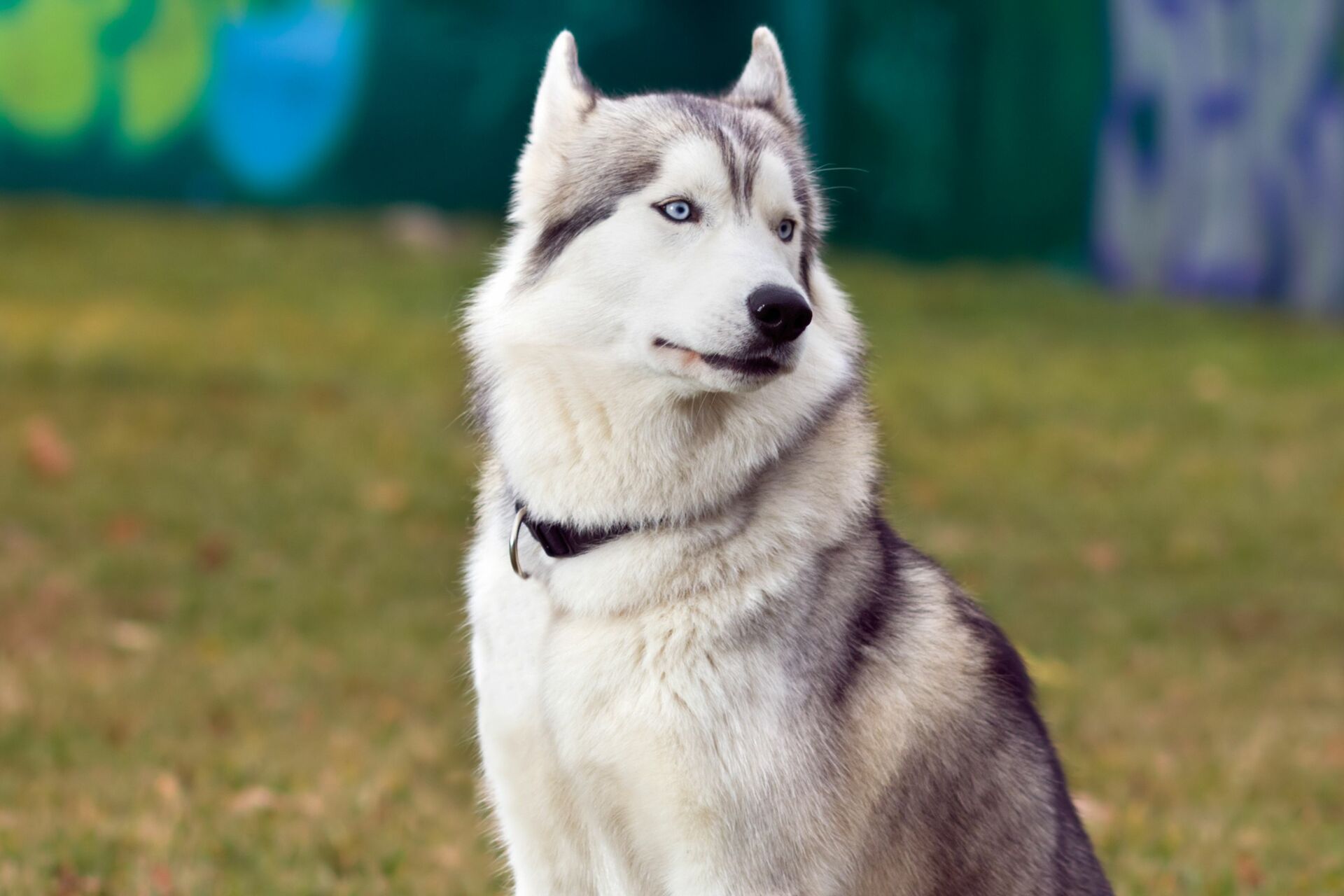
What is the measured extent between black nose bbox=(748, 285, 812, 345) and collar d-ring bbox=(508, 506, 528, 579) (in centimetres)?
59

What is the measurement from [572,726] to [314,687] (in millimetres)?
3311

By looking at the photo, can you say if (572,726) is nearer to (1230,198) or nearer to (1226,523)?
(1226,523)

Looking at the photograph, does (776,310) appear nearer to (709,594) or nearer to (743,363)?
(743,363)

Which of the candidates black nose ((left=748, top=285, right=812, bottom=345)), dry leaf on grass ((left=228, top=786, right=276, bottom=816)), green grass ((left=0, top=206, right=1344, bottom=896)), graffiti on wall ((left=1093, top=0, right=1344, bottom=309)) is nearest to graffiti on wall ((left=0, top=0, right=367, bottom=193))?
green grass ((left=0, top=206, right=1344, bottom=896))

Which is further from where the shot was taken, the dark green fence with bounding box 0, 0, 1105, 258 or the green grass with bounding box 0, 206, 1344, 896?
the dark green fence with bounding box 0, 0, 1105, 258

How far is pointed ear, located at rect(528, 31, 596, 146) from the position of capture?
3318 mm

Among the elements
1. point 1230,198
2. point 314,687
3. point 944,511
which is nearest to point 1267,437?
point 944,511

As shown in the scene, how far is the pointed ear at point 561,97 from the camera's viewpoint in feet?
10.9

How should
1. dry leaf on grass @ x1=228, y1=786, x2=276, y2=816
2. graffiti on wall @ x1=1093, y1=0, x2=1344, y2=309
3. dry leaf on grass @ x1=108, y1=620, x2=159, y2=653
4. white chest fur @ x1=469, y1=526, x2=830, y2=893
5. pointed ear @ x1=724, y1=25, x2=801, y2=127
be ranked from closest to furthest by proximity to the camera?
white chest fur @ x1=469, y1=526, x2=830, y2=893 < pointed ear @ x1=724, y1=25, x2=801, y2=127 < dry leaf on grass @ x1=228, y1=786, x2=276, y2=816 < dry leaf on grass @ x1=108, y1=620, x2=159, y2=653 < graffiti on wall @ x1=1093, y1=0, x2=1344, y2=309

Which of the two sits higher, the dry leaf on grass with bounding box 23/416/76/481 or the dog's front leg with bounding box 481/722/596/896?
the dog's front leg with bounding box 481/722/596/896

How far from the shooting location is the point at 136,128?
12.1m

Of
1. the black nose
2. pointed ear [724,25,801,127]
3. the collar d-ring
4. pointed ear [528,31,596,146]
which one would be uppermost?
pointed ear [528,31,596,146]

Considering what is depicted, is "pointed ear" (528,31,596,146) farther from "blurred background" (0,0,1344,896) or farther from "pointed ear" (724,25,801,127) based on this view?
"blurred background" (0,0,1344,896)

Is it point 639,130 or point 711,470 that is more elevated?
point 639,130
